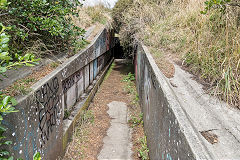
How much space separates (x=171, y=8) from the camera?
308 inches

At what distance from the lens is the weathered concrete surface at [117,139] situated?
4.38m

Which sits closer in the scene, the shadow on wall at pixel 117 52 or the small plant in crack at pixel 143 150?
the small plant in crack at pixel 143 150

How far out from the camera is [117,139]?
5.02 m

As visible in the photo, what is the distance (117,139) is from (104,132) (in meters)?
0.47

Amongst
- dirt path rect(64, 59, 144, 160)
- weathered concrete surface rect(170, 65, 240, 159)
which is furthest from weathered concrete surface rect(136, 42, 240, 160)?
dirt path rect(64, 59, 144, 160)

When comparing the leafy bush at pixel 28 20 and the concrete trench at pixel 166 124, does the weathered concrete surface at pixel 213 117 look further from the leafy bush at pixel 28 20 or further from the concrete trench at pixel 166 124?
the leafy bush at pixel 28 20

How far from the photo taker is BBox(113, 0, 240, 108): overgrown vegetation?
9.90 ft

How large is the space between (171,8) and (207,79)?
16.8 feet

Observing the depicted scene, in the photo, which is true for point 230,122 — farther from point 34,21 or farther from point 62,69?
point 34,21

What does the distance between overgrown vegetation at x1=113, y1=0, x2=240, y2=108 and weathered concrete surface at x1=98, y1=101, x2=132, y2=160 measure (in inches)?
88.4

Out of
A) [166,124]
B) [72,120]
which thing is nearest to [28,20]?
[72,120]

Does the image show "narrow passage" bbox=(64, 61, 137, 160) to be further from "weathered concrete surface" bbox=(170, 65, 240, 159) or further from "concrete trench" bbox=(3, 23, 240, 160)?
"weathered concrete surface" bbox=(170, 65, 240, 159)

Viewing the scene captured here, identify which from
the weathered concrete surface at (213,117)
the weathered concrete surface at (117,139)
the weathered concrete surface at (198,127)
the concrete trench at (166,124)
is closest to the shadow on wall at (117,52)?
the weathered concrete surface at (117,139)

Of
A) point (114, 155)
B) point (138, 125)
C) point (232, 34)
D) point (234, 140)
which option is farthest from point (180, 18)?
point (234, 140)
